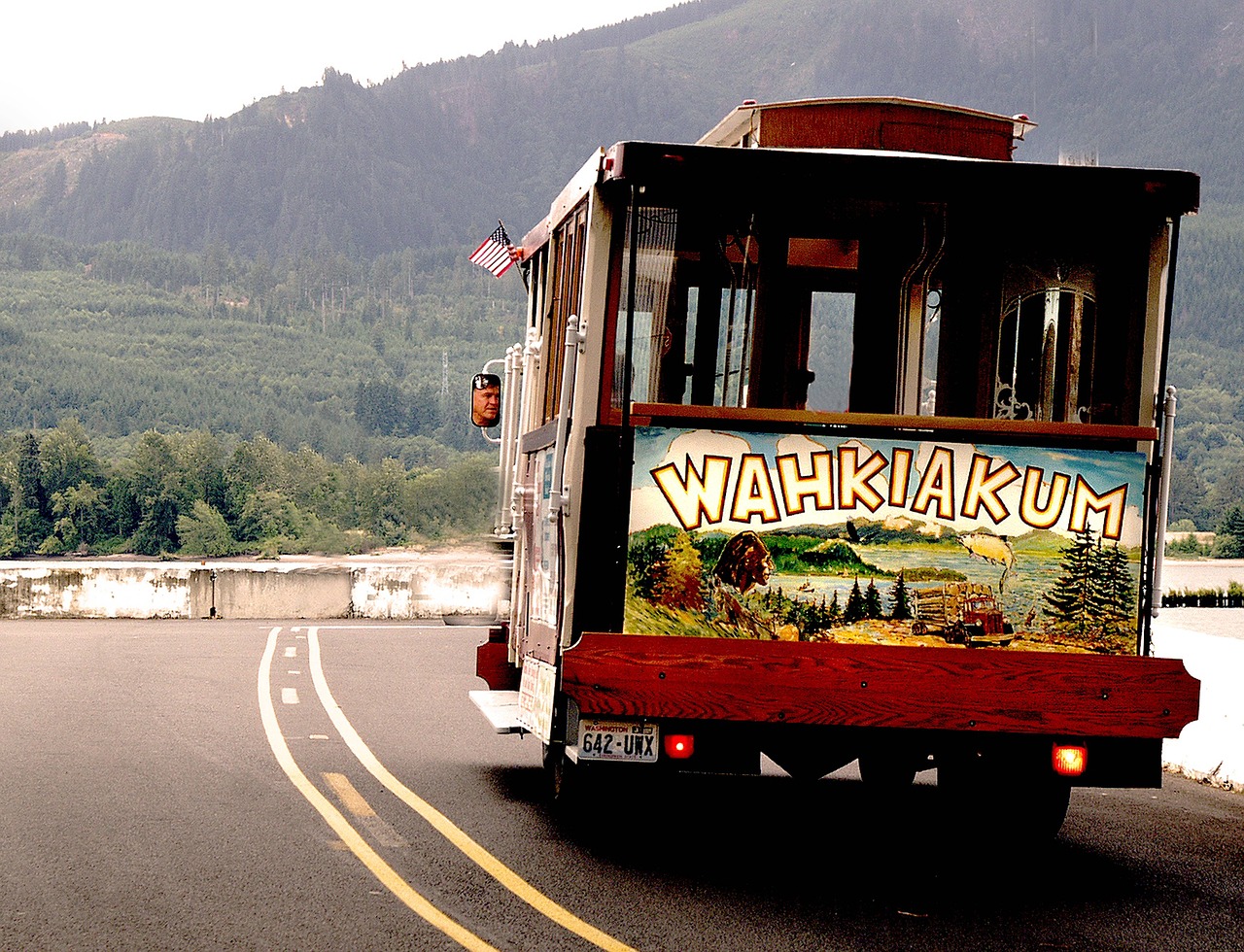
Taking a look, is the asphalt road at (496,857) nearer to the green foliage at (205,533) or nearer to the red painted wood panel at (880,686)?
the red painted wood panel at (880,686)

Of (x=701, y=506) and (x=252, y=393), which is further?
(x=252, y=393)

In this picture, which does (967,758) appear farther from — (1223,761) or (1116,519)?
(1223,761)

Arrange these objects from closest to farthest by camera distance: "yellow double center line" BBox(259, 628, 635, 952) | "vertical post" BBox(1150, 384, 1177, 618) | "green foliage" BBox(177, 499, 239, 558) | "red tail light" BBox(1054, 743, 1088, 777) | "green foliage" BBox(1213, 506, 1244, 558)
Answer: "yellow double center line" BBox(259, 628, 635, 952)
"red tail light" BBox(1054, 743, 1088, 777)
"vertical post" BBox(1150, 384, 1177, 618)
"green foliage" BBox(1213, 506, 1244, 558)
"green foliage" BBox(177, 499, 239, 558)

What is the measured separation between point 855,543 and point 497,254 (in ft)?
20.2

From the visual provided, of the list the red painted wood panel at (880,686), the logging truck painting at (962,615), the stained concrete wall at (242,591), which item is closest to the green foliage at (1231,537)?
the stained concrete wall at (242,591)

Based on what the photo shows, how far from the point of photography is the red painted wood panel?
734cm

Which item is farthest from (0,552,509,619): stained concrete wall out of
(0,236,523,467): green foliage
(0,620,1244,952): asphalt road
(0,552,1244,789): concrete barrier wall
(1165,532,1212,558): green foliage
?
(0,236,523,467): green foliage

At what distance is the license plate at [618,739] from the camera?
7.48 meters

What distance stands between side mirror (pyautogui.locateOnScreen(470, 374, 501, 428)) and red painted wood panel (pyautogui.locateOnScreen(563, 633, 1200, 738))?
164 inches

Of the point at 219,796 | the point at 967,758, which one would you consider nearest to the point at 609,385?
the point at 967,758

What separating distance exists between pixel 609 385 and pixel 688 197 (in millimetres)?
934

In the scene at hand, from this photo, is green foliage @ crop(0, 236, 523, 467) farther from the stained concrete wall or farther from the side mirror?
the side mirror

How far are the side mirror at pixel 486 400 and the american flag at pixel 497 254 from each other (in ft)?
3.84

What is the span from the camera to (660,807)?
31.1 feet
